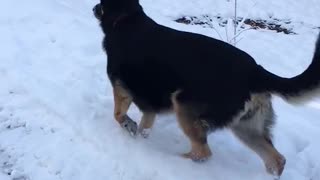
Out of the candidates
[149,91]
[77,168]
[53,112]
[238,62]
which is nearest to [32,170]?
[77,168]

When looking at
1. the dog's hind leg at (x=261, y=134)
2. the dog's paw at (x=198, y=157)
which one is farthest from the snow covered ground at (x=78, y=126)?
the dog's hind leg at (x=261, y=134)

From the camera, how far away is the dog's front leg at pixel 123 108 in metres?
5.12

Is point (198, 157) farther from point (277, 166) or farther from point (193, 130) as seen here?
point (277, 166)

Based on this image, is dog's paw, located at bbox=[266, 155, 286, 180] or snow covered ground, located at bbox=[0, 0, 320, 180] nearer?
snow covered ground, located at bbox=[0, 0, 320, 180]

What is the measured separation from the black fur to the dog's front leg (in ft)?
0.27

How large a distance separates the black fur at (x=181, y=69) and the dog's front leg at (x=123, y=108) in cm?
8

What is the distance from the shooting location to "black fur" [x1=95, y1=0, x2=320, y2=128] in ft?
14.6

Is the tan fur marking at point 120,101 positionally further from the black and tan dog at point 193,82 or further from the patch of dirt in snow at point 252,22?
the patch of dirt in snow at point 252,22

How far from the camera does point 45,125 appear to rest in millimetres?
5027

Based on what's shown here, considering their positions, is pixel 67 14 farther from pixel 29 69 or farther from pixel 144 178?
pixel 144 178

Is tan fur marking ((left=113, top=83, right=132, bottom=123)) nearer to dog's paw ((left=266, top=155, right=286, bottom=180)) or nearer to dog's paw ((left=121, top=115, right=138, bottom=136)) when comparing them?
dog's paw ((left=121, top=115, right=138, bottom=136))

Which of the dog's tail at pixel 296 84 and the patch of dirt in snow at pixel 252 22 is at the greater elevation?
the dog's tail at pixel 296 84

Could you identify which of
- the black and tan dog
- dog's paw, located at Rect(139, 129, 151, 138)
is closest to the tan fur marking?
the black and tan dog

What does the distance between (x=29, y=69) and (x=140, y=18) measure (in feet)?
5.23
